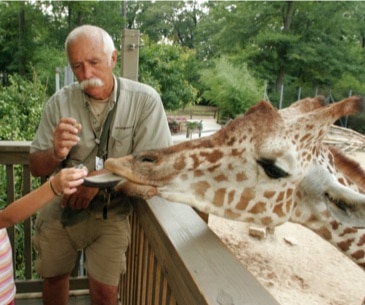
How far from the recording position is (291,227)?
670 cm

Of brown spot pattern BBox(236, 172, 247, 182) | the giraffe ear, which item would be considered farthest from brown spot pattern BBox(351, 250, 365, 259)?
brown spot pattern BBox(236, 172, 247, 182)

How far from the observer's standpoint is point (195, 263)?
0.93 metres

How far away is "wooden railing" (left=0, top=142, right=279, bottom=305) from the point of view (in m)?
0.81

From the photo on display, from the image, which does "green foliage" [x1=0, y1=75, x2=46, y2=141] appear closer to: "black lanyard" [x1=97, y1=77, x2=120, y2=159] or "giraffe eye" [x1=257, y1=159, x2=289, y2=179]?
"black lanyard" [x1=97, y1=77, x2=120, y2=159]

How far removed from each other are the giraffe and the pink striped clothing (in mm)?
556

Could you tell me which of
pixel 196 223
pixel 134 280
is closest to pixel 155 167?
pixel 196 223

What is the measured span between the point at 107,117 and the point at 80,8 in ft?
60.0

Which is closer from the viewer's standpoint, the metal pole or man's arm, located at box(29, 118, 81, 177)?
man's arm, located at box(29, 118, 81, 177)

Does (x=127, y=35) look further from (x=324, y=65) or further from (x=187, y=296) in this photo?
(x=324, y=65)

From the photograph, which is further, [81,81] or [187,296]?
[81,81]

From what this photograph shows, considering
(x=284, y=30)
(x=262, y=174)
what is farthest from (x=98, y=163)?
(x=284, y=30)

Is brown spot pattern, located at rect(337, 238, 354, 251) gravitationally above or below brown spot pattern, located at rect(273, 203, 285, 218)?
below

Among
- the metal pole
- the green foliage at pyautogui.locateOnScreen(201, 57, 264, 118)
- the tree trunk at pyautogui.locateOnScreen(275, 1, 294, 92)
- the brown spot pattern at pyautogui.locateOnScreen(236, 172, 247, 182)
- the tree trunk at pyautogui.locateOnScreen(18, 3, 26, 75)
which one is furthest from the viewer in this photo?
the tree trunk at pyautogui.locateOnScreen(275, 1, 294, 92)

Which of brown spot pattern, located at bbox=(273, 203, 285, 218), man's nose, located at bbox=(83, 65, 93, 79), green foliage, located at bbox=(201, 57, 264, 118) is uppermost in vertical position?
man's nose, located at bbox=(83, 65, 93, 79)
